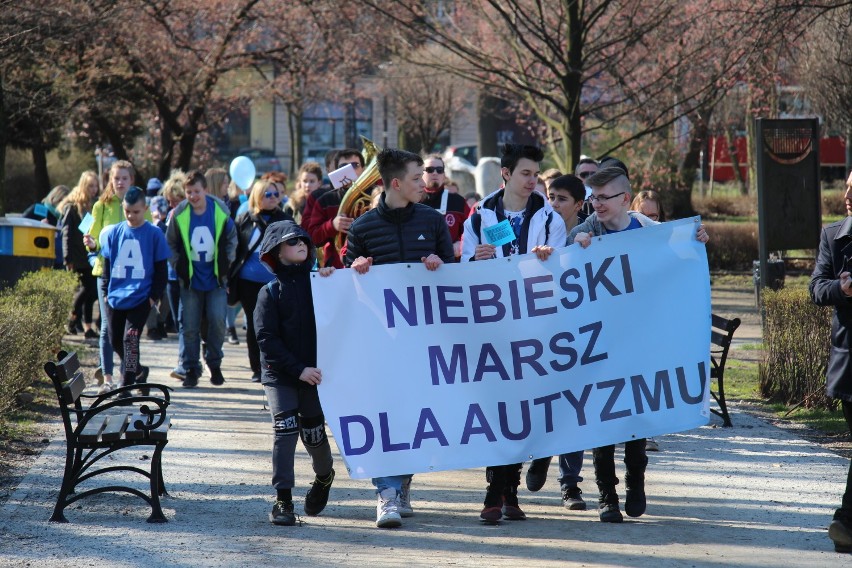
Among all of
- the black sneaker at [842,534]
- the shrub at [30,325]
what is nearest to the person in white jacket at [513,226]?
the black sneaker at [842,534]

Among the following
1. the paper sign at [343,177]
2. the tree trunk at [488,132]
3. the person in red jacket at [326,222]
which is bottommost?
the person in red jacket at [326,222]

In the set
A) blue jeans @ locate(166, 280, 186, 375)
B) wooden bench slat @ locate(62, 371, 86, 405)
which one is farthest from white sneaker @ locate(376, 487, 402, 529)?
blue jeans @ locate(166, 280, 186, 375)

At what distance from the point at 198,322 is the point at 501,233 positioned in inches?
219

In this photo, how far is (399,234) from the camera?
696 cm

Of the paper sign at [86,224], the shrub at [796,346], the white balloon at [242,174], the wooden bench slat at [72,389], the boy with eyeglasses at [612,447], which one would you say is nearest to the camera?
the boy with eyeglasses at [612,447]

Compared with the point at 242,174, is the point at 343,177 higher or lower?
lower

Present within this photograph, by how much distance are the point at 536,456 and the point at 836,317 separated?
5.71 feet

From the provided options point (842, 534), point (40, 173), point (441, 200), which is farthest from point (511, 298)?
point (40, 173)

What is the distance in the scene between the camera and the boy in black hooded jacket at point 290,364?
265 inches

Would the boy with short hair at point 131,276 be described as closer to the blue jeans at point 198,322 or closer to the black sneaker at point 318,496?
the blue jeans at point 198,322

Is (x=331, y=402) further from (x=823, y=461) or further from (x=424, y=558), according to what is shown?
(x=823, y=461)

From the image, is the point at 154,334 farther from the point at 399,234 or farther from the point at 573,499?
the point at 573,499

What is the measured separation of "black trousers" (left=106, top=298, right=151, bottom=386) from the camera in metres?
10.4

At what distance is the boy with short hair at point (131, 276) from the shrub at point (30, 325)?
0.64m
